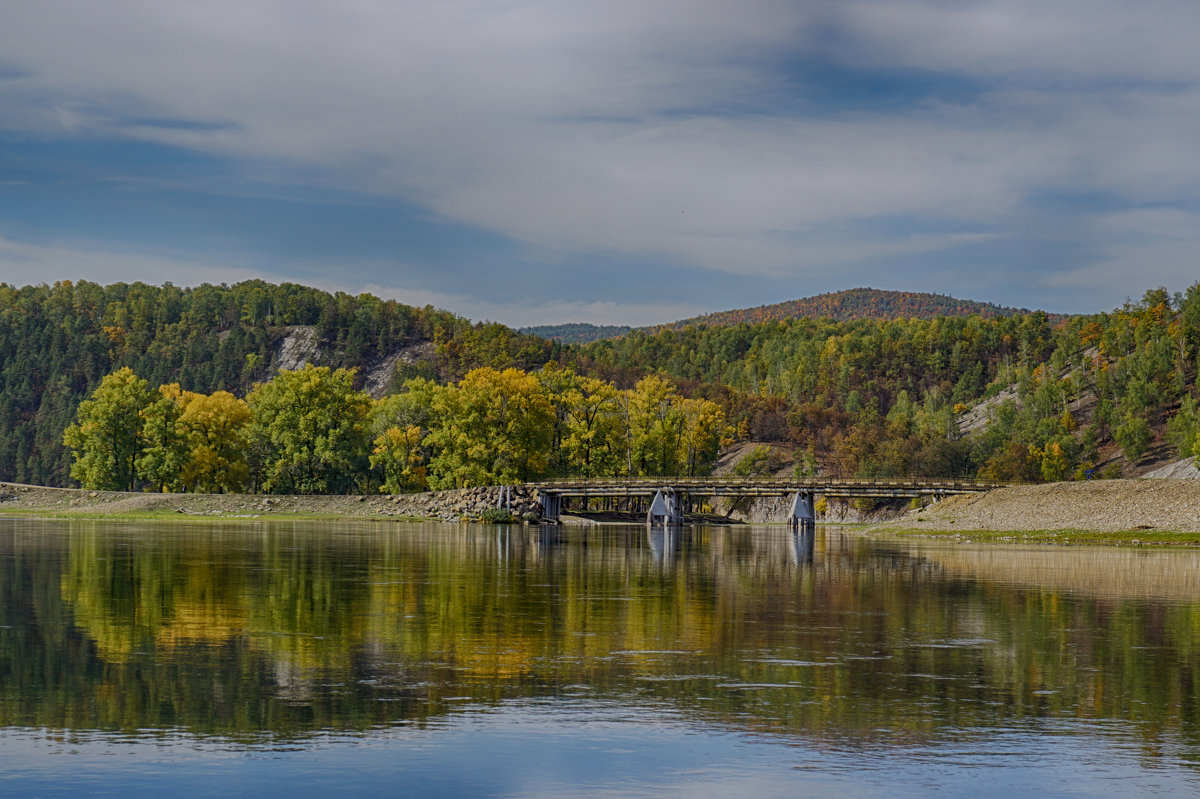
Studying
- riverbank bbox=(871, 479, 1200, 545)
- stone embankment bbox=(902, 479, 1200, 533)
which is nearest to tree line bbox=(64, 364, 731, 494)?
riverbank bbox=(871, 479, 1200, 545)

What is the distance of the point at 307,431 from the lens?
118m

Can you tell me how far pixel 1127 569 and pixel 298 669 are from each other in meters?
37.8

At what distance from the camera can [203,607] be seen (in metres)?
28.6

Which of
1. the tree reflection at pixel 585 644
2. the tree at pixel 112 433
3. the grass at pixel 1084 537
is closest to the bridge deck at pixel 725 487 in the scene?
the grass at pixel 1084 537

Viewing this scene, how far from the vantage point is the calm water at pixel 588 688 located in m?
13.6

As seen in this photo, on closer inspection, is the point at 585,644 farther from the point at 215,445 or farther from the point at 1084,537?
the point at 215,445

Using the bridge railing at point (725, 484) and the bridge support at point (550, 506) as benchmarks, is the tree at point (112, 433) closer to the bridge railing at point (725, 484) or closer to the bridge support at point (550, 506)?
the bridge support at point (550, 506)

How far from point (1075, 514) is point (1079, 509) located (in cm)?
130

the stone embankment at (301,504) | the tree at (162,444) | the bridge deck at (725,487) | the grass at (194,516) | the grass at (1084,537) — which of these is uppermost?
the tree at (162,444)

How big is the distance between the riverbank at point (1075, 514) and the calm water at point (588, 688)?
41423 mm

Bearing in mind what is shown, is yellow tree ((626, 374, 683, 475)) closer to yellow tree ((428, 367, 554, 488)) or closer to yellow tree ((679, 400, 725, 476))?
yellow tree ((679, 400, 725, 476))

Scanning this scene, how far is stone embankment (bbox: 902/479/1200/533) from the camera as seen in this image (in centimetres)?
8244

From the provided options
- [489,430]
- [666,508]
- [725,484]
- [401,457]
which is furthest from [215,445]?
[725,484]

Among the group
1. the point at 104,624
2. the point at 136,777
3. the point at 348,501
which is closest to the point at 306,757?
the point at 136,777
